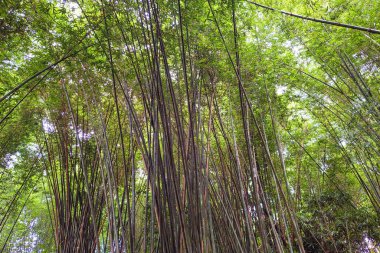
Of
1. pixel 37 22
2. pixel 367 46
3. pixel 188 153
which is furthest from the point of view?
pixel 367 46

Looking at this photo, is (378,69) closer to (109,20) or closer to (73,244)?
(109,20)

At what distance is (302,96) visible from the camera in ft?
15.6

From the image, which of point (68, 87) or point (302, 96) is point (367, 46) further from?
point (68, 87)

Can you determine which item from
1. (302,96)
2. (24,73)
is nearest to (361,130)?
(302,96)

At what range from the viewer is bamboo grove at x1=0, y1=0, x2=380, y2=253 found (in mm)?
2191

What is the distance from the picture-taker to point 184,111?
11.6ft

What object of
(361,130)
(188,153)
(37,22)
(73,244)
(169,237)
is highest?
(37,22)

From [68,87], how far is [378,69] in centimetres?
510

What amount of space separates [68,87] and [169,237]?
2.70 m

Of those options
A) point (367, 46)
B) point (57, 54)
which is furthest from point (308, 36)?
point (57, 54)

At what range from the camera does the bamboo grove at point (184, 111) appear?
2.19 metres

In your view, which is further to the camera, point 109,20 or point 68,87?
point 68,87

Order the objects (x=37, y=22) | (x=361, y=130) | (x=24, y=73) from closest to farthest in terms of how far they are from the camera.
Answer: (x=37, y=22) < (x=24, y=73) < (x=361, y=130)

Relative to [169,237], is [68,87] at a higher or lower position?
higher
